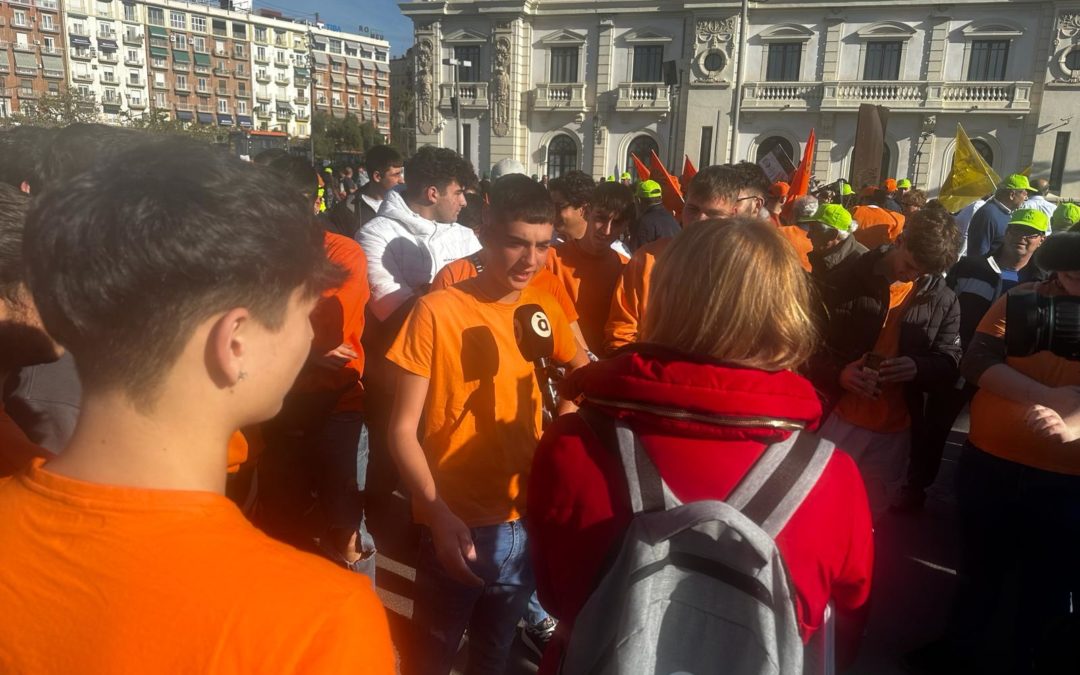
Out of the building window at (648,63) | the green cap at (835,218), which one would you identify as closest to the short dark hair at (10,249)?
the green cap at (835,218)

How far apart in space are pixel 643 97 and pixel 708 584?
31.8 metres

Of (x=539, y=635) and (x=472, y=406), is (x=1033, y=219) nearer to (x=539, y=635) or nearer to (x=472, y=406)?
(x=539, y=635)

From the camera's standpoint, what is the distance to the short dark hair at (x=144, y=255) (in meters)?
0.83

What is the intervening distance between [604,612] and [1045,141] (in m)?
32.2

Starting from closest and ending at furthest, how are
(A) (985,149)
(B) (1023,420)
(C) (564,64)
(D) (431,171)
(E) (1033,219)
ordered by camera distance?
(B) (1023,420), (D) (431,171), (E) (1033,219), (A) (985,149), (C) (564,64)

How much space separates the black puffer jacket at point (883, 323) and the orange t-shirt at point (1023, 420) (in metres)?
0.49

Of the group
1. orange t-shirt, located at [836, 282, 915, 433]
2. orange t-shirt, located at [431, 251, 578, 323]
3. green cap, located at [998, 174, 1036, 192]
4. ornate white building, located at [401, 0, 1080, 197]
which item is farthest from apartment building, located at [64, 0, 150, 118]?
orange t-shirt, located at [836, 282, 915, 433]

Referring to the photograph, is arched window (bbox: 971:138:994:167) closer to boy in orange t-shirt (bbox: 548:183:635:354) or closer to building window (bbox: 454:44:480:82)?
building window (bbox: 454:44:480:82)

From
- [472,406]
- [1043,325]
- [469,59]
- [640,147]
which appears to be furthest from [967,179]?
[469,59]

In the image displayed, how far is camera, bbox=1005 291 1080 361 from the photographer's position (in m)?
1.95

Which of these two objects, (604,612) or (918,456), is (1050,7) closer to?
(918,456)

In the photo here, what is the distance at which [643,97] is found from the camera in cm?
3069

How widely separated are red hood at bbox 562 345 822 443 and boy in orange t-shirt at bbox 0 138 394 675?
613 millimetres

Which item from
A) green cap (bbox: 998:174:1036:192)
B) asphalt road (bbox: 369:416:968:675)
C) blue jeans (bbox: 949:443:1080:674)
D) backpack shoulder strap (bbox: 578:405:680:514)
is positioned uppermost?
green cap (bbox: 998:174:1036:192)
